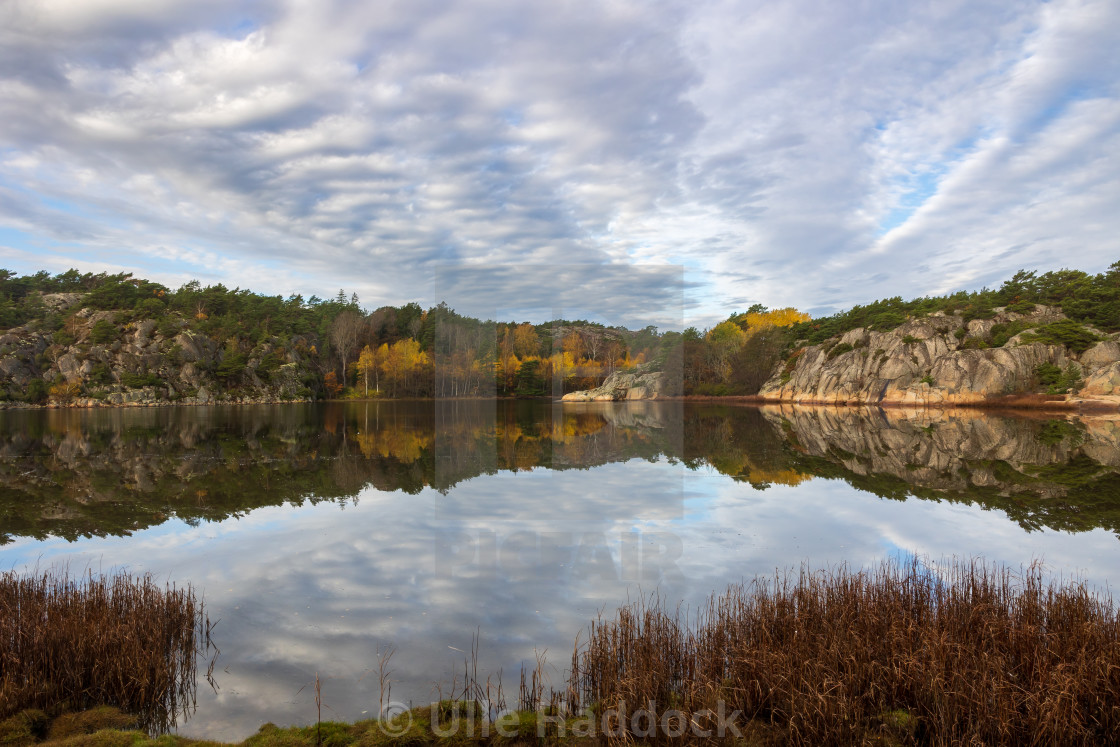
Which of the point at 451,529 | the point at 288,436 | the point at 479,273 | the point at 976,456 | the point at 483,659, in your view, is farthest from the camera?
the point at 288,436

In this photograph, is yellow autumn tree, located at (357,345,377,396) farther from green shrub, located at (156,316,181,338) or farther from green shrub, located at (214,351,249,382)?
green shrub, located at (156,316,181,338)

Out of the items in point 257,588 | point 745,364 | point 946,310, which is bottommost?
point 257,588

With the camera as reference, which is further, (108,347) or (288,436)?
(108,347)

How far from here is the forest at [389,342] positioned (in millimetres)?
74188

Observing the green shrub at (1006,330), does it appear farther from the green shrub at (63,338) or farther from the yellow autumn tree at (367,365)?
the green shrub at (63,338)

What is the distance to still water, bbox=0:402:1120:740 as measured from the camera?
7336mm

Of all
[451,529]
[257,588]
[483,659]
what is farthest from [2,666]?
[451,529]

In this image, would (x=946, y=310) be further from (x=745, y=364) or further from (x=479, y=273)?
(x=479, y=273)

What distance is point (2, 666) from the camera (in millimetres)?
6207

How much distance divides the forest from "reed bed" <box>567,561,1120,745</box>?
62.8 m

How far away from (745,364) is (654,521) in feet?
246

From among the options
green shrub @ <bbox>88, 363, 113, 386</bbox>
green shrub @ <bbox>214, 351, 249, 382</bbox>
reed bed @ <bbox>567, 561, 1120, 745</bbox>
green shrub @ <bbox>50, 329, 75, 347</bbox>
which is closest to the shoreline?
green shrub @ <bbox>88, 363, 113, 386</bbox>

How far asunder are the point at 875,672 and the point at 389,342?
109 meters

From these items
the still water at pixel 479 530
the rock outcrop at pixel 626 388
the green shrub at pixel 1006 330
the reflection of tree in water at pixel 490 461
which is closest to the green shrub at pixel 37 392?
the reflection of tree in water at pixel 490 461
